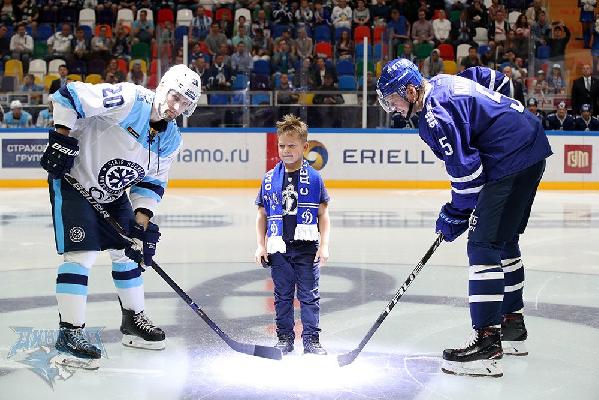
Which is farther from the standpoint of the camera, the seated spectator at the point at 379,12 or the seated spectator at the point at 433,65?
the seated spectator at the point at 379,12

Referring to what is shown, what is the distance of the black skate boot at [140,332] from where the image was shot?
3.87 m

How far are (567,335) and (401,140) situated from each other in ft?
25.2

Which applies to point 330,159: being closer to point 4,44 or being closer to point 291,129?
point 4,44

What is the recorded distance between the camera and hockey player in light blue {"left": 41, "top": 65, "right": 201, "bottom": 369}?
3480 mm

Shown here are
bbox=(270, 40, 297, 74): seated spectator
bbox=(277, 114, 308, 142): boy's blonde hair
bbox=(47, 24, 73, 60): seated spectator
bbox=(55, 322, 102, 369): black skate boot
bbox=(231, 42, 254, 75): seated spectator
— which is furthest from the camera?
bbox=(47, 24, 73, 60): seated spectator

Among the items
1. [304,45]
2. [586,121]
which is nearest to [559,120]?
[586,121]

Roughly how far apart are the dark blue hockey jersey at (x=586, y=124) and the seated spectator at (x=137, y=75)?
5745 mm

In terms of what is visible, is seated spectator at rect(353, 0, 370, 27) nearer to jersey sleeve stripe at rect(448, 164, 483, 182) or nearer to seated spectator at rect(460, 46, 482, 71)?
seated spectator at rect(460, 46, 482, 71)

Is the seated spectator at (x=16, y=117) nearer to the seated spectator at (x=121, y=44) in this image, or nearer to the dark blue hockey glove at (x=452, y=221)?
the seated spectator at (x=121, y=44)

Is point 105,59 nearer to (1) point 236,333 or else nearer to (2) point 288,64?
(2) point 288,64

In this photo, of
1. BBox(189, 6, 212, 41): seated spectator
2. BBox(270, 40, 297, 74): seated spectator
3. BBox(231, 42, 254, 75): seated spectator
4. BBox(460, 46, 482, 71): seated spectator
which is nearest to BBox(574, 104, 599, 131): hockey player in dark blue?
BBox(460, 46, 482, 71): seated spectator

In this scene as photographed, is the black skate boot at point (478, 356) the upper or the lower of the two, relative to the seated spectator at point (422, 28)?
lower

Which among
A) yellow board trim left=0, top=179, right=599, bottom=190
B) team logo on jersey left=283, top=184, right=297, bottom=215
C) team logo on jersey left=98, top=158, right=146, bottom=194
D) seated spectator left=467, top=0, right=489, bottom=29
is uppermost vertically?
seated spectator left=467, top=0, right=489, bottom=29

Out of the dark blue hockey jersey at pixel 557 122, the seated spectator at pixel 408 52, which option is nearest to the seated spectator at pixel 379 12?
the seated spectator at pixel 408 52
